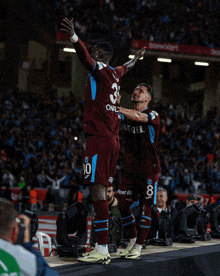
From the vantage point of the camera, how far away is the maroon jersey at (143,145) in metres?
4.53

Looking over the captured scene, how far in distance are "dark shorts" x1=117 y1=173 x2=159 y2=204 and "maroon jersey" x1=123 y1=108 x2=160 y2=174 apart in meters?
0.07

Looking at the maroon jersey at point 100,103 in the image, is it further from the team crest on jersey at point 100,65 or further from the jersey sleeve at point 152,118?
the jersey sleeve at point 152,118

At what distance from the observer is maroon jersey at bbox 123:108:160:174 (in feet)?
14.9

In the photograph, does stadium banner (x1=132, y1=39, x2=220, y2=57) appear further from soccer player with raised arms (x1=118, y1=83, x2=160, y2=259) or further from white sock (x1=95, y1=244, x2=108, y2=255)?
white sock (x1=95, y1=244, x2=108, y2=255)

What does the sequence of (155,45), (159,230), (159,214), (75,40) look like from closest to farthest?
(75,40)
(159,230)
(159,214)
(155,45)

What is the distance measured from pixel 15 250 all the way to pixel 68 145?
1727cm

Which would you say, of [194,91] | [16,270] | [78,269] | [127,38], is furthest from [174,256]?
[194,91]

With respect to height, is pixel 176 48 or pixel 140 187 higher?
pixel 176 48

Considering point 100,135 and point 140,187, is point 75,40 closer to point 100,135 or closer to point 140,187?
point 100,135

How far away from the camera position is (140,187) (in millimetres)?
4535

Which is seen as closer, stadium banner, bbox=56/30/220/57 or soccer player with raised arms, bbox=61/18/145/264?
soccer player with raised arms, bbox=61/18/145/264

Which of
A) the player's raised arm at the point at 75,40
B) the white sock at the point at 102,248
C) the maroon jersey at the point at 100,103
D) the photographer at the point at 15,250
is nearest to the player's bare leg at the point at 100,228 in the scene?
the white sock at the point at 102,248

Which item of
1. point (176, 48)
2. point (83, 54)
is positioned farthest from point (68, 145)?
point (83, 54)

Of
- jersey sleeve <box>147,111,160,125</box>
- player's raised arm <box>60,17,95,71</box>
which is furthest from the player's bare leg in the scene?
player's raised arm <box>60,17,95,71</box>
